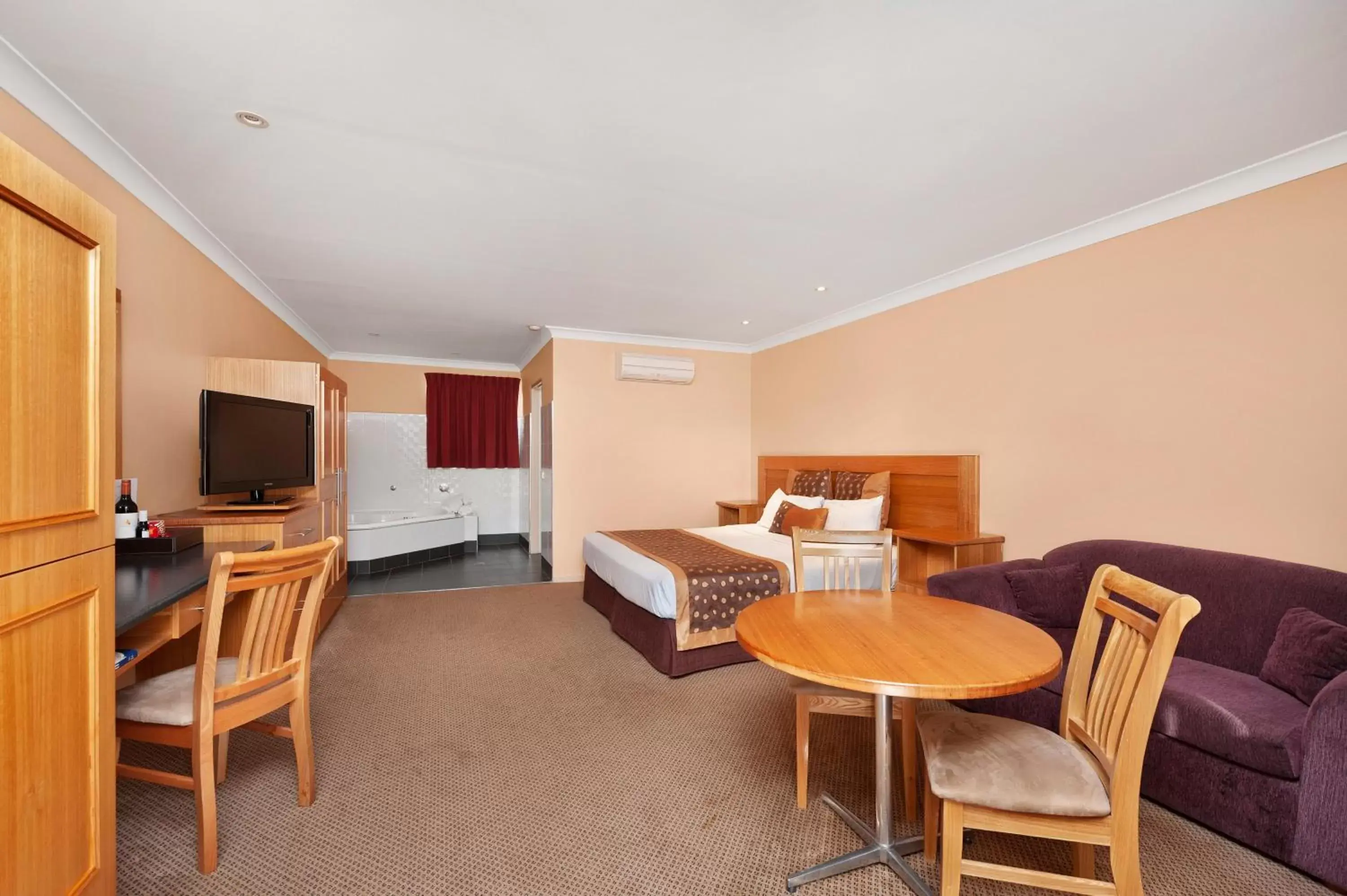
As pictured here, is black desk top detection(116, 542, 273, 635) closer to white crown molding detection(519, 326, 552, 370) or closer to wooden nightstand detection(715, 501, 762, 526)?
white crown molding detection(519, 326, 552, 370)

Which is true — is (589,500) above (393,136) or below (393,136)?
below

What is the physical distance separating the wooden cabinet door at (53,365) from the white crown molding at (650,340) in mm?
4400

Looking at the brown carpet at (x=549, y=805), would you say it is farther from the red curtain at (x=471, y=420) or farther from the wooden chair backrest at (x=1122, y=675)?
the red curtain at (x=471, y=420)

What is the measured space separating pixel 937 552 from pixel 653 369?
3.29m

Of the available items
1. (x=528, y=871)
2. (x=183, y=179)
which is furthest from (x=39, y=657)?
(x=183, y=179)

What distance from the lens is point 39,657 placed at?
1.13 meters

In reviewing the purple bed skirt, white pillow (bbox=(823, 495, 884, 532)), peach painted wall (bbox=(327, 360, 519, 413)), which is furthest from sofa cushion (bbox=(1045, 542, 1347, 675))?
peach painted wall (bbox=(327, 360, 519, 413))

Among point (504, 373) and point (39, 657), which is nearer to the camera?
point (39, 657)

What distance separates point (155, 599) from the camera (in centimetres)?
170

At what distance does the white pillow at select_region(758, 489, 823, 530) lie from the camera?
15.3ft

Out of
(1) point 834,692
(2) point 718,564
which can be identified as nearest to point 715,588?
(2) point 718,564

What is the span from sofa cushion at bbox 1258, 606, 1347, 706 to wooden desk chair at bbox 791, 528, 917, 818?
1.30 m

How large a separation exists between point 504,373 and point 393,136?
5.69 m

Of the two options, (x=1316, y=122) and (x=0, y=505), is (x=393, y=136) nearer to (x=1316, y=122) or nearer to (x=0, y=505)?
(x=0, y=505)
